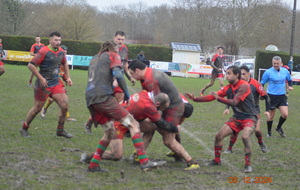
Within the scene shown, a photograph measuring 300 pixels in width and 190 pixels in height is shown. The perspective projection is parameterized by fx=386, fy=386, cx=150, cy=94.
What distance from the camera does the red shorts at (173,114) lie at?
603 centimetres

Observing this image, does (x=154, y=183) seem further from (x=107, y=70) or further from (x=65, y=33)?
(x=65, y=33)

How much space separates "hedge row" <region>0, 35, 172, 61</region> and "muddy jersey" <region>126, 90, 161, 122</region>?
29.6 m

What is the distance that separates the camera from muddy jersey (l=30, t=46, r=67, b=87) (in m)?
7.68

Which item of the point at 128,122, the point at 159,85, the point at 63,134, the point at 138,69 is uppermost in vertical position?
the point at 138,69

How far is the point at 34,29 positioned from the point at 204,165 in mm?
44953

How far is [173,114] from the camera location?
6031mm

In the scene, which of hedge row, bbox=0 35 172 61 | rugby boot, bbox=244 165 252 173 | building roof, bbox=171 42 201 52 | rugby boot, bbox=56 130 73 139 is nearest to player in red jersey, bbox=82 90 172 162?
rugby boot, bbox=244 165 252 173

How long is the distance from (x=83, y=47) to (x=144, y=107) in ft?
101

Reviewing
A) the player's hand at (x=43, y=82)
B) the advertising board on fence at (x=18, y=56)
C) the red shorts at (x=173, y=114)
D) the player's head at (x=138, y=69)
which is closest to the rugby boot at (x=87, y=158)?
the red shorts at (x=173, y=114)

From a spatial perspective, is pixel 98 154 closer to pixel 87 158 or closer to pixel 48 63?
pixel 87 158

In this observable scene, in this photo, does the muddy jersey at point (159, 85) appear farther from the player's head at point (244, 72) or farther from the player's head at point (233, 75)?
the player's head at point (244, 72)

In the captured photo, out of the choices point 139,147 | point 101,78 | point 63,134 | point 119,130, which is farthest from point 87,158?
point 63,134

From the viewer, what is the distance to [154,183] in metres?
5.09

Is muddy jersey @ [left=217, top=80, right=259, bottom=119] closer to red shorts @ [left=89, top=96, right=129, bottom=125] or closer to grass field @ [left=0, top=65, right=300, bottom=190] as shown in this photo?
grass field @ [left=0, top=65, right=300, bottom=190]
